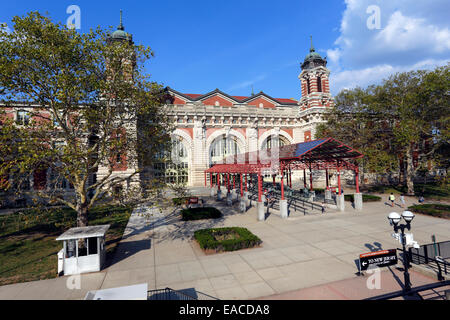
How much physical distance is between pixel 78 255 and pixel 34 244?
658 centimetres

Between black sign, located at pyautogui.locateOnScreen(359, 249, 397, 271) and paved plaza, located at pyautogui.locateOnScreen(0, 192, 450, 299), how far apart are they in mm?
579

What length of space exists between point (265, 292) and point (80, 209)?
10.4m

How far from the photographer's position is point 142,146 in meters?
13.7

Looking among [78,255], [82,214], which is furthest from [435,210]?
[82,214]

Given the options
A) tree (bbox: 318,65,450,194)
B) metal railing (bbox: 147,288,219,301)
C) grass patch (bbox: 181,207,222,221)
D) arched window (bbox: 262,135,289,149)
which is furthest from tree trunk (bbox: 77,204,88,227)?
arched window (bbox: 262,135,289,149)

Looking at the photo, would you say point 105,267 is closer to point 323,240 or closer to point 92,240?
point 92,240

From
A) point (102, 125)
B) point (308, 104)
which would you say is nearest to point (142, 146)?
point (102, 125)

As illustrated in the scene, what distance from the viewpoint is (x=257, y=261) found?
1032 cm

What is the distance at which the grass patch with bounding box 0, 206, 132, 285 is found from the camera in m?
9.89

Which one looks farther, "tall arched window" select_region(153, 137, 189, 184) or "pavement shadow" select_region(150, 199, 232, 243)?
"pavement shadow" select_region(150, 199, 232, 243)

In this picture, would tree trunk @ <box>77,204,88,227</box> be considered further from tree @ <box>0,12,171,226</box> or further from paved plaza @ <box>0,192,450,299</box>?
paved plaza @ <box>0,192,450,299</box>

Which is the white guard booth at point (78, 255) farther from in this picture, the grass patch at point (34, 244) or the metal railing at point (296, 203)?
the metal railing at point (296, 203)
